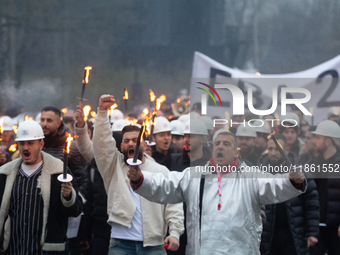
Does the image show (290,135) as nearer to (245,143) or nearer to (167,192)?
(245,143)

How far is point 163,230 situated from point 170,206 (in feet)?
0.67

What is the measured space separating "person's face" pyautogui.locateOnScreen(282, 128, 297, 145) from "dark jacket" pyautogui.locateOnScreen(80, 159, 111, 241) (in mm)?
1844

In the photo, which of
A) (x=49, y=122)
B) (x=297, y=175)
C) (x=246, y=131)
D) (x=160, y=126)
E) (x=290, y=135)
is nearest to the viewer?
(x=297, y=175)

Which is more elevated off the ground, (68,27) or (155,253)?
(68,27)

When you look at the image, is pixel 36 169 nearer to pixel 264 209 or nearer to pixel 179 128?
pixel 264 209

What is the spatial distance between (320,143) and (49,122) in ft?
9.02

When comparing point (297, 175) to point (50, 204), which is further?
point (50, 204)

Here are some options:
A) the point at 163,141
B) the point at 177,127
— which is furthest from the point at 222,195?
the point at 177,127

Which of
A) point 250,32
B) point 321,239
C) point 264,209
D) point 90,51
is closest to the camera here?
point 264,209

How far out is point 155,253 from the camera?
452cm

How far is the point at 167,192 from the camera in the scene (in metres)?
3.92

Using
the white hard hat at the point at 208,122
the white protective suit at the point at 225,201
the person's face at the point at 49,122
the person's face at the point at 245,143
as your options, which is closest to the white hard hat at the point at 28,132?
the person's face at the point at 49,122

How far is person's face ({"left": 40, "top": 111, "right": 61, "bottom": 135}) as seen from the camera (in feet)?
19.1

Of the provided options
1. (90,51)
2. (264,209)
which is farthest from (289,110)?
(90,51)
